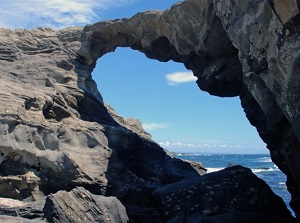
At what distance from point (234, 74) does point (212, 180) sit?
465cm

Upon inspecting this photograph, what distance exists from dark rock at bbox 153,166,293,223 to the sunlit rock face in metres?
1.48

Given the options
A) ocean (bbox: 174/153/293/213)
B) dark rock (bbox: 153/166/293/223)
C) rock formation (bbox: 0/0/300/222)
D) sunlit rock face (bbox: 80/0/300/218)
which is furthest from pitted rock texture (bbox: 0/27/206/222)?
ocean (bbox: 174/153/293/213)

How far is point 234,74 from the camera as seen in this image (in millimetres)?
15898

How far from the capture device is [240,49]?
1162 cm

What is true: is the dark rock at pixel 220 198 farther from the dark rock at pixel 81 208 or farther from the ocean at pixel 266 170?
the ocean at pixel 266 170

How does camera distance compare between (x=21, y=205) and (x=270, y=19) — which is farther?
(x=21, y=205)

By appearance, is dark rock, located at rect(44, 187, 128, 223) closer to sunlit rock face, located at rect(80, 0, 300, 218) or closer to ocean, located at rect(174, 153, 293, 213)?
sunlit rock face, located at rect(80, 0, 300, 218)

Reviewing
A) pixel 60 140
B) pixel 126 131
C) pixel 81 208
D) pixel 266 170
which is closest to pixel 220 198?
pixel 81 208

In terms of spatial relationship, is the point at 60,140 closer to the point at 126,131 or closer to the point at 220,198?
the point at 126,131

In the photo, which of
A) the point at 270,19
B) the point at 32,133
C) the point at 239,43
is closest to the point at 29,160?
the point at 32,133

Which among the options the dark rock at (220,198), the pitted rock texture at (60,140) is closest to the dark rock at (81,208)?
the pitted rock texture at (60,140)

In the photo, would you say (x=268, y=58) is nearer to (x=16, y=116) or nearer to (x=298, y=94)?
(x=298, y=94)

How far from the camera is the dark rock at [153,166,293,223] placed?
1228 cm

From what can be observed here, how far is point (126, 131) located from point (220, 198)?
551cm
